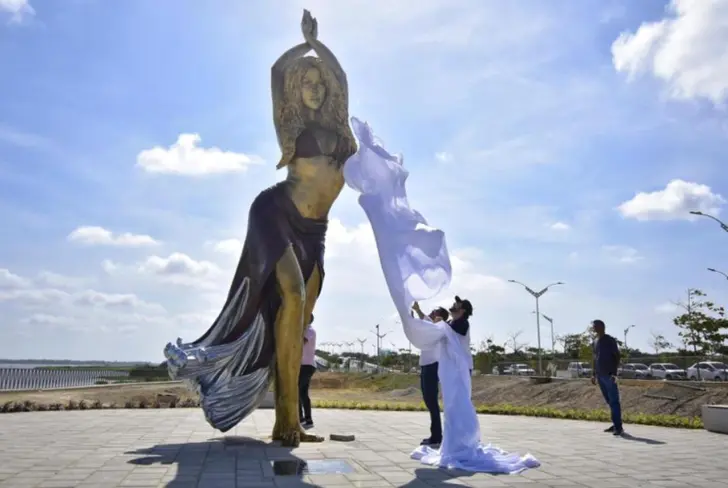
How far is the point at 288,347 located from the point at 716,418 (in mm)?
6611

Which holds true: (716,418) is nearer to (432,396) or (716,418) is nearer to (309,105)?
(432,396)

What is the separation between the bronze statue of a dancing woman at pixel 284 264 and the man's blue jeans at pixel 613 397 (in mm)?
4426

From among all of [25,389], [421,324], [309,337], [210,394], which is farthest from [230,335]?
[25,389]

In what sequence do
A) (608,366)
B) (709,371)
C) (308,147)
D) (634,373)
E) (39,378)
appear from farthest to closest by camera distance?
(634,373) → (709,371) → (39,378) → (608,366) → (308,147)

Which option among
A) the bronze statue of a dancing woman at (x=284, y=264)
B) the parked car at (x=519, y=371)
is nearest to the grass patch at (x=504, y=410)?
the bronze statue of a dancing woman at (x=284, y=264)

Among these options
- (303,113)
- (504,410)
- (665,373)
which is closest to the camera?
(303,113)

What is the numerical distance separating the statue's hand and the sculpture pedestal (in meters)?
7.81

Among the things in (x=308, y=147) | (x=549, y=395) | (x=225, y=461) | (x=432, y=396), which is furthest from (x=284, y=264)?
(x=549, y=395)

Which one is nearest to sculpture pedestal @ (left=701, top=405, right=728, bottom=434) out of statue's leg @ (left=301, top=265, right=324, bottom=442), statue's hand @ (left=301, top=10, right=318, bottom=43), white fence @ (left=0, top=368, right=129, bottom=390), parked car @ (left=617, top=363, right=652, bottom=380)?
statue's leg @ (left=301, top=265, right=324, bottom=442)

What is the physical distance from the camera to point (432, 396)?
7.58 meters

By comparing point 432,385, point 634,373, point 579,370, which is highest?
point 579,370

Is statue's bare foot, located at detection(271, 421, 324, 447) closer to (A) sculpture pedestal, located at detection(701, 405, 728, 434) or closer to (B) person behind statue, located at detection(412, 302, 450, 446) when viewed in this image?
(B) person behind statue, located at detection(412, 302, 450, 446)

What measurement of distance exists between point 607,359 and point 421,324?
3997mm

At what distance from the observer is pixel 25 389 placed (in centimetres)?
2133
